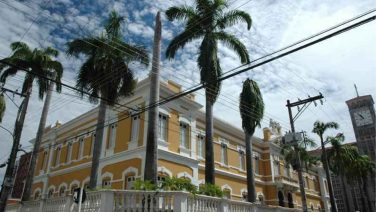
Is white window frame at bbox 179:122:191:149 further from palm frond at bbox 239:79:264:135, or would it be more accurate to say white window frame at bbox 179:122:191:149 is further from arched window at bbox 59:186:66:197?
arched window at bbox 59:186:66:197

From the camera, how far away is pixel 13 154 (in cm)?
2055

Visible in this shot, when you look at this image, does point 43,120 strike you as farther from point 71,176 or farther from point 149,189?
point 149,189

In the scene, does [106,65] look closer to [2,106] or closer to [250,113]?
[2,106]

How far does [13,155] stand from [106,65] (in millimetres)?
8280

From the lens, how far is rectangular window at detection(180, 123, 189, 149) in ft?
78.8

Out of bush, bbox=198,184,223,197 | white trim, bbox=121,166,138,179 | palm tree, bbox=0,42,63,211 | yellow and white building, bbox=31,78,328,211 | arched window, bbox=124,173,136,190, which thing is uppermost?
palm tree, bbox=0,42,63,211

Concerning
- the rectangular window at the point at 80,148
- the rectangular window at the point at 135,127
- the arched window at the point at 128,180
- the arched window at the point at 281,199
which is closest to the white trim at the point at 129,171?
the arched window at the point at 128,180

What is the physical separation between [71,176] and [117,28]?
14.2 metres

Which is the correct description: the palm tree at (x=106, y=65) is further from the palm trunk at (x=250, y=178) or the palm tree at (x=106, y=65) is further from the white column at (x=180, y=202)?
the palm trunk at (x=250, y=178)

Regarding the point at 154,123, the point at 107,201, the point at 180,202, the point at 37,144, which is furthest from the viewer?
the point at 37,144

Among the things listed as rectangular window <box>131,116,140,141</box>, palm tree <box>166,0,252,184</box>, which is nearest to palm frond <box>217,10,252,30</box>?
palm tree <box>166,0,252,184</box>

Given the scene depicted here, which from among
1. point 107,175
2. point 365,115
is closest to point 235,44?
point 107,175

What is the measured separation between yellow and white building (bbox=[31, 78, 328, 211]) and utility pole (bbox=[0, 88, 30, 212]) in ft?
11.0

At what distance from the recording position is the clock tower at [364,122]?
64.4m
